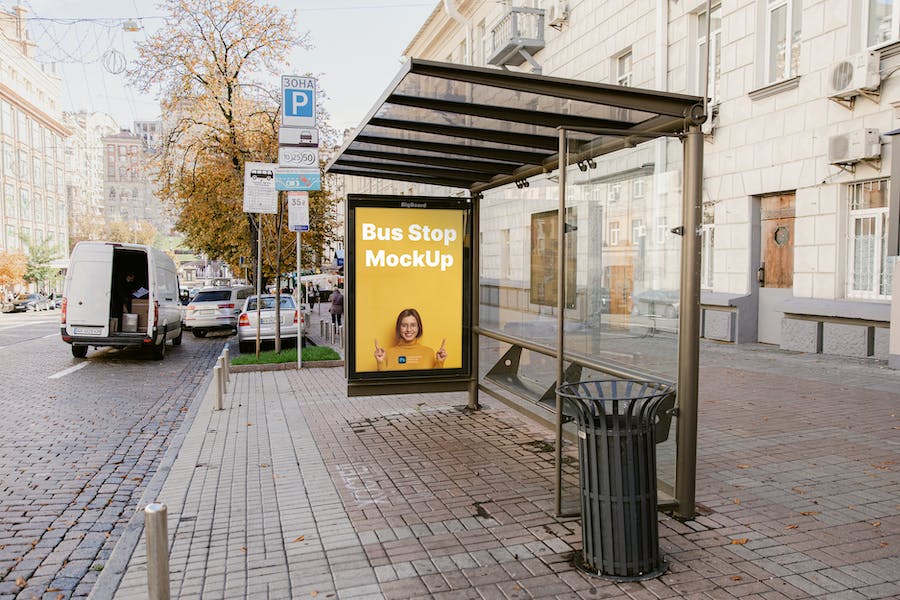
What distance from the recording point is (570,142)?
4691mm

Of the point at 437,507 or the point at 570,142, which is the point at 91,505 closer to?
the point at 437,507

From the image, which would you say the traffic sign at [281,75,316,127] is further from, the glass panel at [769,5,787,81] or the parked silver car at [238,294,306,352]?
the glass panel at [769,5,787,81]

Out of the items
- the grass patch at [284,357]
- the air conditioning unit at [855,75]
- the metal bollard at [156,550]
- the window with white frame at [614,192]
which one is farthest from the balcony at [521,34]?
the metal bollard at [156,550]

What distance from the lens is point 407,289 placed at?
25.7 ft

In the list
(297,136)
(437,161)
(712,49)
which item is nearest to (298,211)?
(297,136)

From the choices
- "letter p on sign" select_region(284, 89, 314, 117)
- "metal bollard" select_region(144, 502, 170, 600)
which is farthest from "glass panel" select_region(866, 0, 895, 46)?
"metal bollard" select_region(144, 502, 170, 600)

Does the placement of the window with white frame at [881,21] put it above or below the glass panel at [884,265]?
above

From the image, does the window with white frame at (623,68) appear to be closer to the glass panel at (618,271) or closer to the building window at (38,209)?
the glass panel at (618,271)

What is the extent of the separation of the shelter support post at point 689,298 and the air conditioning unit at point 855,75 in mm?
8697

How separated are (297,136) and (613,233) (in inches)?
315

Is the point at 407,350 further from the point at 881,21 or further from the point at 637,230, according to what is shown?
the point at 881,21

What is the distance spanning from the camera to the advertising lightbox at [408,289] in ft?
24.9

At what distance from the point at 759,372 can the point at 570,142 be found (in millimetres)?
7480

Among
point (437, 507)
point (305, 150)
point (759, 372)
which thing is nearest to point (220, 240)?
point (305, 150)
